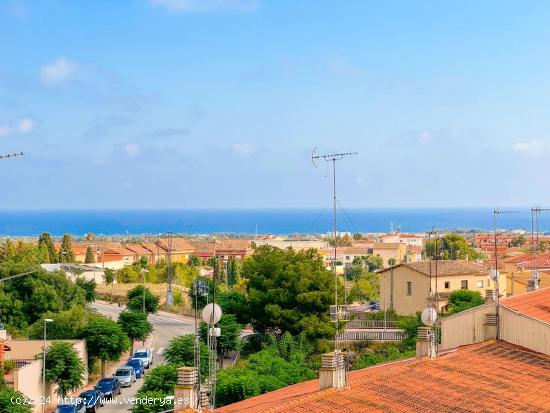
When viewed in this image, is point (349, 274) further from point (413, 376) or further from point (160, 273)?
point (413, 376)

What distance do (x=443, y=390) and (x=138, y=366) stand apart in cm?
2119

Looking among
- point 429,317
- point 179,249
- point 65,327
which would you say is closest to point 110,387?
point 65,327

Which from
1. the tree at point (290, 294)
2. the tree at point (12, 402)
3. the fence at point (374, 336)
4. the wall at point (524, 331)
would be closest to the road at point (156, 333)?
the tree at point (12, 402)

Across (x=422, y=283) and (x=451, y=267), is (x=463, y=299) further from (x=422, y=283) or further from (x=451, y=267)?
(x=451, y=267)

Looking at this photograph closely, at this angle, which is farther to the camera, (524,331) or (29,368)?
(29,368)

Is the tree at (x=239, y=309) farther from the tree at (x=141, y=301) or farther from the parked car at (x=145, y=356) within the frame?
the tree at (x=141, y=301)

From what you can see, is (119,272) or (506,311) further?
(119,272)

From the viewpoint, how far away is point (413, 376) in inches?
755

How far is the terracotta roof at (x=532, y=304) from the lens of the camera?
23.0 m

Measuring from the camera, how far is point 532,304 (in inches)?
953

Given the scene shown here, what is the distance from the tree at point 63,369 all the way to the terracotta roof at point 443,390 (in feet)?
43.1

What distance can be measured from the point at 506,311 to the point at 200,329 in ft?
61.1

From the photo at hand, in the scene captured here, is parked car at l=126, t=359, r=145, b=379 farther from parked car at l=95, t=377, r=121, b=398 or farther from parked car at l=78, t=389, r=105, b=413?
parked car at l=78, t=389, r=105, b=413

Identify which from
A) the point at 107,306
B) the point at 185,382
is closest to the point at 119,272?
the point at 107,306
